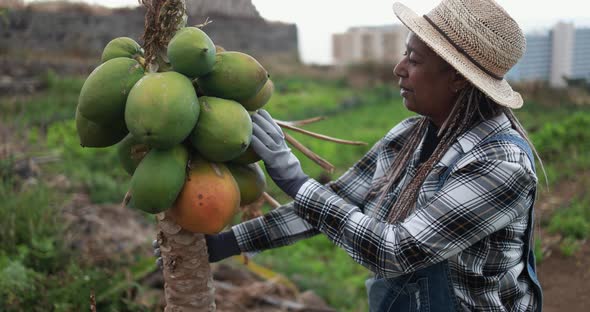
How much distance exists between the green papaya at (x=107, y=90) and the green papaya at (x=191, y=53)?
0.11 metres

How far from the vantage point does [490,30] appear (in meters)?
1.85

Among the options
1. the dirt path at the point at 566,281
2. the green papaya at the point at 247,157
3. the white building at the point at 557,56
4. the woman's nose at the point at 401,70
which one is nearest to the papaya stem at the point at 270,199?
the green papaya at the point at 247,157

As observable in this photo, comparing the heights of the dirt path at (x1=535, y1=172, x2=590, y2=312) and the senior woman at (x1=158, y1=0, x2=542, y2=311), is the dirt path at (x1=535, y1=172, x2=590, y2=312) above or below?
below

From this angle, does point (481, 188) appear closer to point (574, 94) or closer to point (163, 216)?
point (163, 216)

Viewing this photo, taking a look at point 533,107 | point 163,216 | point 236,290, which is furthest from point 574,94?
point 163,216

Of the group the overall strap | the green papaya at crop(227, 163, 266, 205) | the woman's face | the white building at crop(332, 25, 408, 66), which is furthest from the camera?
the white building at crop(332, 25, 408, 66)

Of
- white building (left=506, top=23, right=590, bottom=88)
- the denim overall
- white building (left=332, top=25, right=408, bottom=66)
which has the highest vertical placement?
the denim overall

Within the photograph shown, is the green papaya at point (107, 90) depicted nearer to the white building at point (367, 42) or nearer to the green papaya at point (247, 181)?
the green papaya at point (247, 181)

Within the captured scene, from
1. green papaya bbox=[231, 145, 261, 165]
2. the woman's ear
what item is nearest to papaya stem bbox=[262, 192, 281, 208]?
green papaya bbox=[231, 145, 261, 165]

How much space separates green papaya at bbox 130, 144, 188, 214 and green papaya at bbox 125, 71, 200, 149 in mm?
41

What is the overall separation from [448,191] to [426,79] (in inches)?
16.0

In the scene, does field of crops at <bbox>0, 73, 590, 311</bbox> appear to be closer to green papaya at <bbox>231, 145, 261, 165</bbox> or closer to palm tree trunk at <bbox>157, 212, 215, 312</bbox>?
palm tree trunk at <bbox>157, 212, 215, 312</bbox>

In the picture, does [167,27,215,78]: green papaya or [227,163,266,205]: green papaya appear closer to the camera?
[167,27,215,78]: green papaya

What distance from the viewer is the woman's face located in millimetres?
1897
